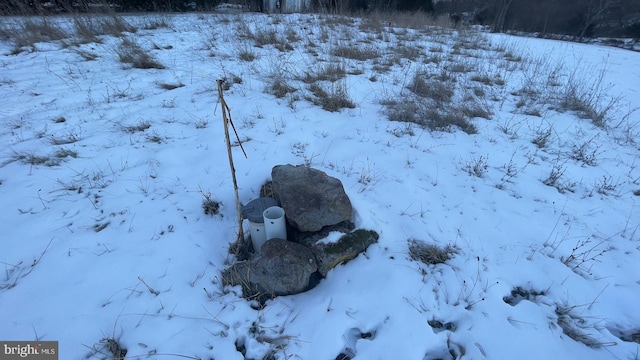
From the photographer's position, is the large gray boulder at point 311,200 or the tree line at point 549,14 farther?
the tree line at point 549,14

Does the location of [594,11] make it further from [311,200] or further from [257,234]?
[257,234]

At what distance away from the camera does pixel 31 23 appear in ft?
18.2

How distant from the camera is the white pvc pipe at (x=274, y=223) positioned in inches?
72.1

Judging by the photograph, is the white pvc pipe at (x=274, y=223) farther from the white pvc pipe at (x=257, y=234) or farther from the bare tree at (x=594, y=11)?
the bare tree at (x=594, y=11)

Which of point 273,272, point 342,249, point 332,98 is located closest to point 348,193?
point 342,249

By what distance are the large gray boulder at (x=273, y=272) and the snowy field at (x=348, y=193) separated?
2.6 inches

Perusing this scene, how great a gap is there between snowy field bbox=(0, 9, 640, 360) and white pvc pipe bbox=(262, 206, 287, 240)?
35 centimetres

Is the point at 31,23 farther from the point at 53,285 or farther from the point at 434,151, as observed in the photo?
the point at 434,151

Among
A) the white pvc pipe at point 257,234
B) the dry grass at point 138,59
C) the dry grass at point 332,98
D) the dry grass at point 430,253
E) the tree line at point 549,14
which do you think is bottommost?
the dry grass at point 430,253

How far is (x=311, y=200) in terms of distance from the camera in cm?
203

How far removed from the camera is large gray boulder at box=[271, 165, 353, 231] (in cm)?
198

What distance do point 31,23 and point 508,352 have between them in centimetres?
866

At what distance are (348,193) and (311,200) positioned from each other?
1.49 feet

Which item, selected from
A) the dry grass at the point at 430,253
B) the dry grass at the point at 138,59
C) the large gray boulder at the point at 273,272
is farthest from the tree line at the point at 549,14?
the large gray boulder at the point at 273,272
